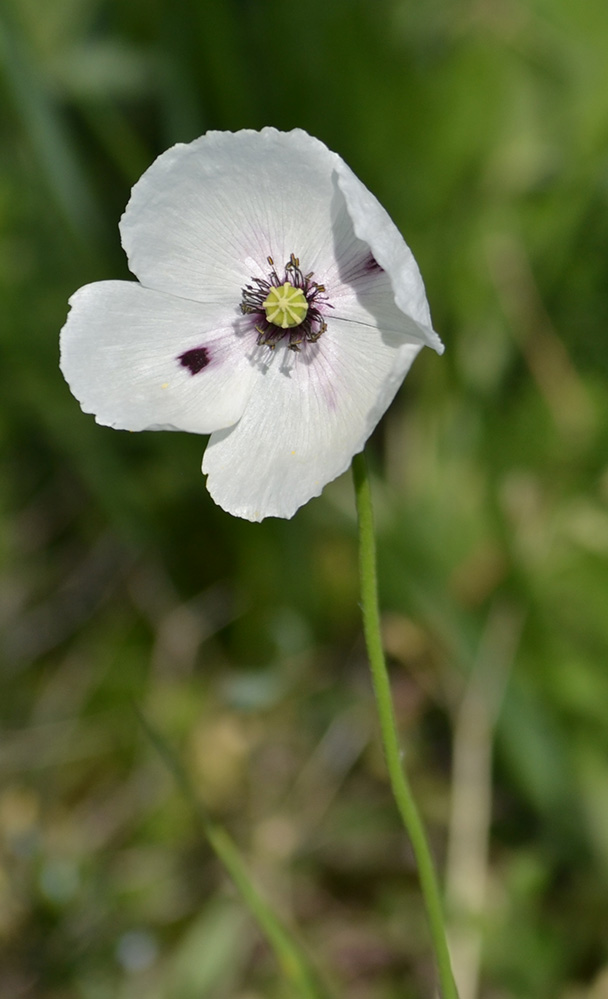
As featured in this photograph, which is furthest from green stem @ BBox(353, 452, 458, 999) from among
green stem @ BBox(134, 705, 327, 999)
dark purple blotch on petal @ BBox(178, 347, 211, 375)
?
dark purple blotch on petal @ BBox(178, 347, 211, 375)

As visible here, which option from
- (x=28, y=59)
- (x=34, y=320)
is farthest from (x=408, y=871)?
(x=28, y=59)

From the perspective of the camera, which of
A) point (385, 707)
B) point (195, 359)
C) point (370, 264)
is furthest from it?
A: point (195, 359)

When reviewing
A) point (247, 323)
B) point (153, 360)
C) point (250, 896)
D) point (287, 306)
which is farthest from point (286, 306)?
point (250, 896)

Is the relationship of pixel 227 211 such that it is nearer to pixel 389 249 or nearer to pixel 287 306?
pixel 287 306

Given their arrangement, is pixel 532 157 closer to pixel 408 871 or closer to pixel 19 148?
pixel 19 148

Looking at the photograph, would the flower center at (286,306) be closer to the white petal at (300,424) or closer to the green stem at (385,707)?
the white petal at (300,424)

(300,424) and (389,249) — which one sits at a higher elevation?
(389,249)
